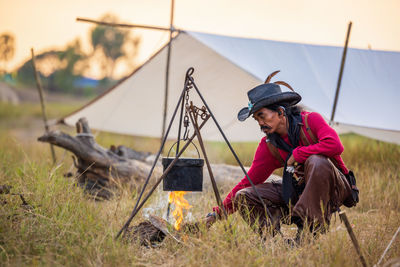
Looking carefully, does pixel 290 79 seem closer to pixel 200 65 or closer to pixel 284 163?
pixel 200 65

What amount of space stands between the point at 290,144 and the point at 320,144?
23 centimetres

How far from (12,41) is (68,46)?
6133 mm

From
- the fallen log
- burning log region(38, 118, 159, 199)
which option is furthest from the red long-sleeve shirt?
burning log region(38, 118, 159, 199)

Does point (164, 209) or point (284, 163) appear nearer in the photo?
point (284, 163)

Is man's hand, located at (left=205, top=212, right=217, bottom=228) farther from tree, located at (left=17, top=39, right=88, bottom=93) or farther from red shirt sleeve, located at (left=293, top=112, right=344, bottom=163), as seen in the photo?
tree, located at (left=17, top=39, right=88, bottom=93)

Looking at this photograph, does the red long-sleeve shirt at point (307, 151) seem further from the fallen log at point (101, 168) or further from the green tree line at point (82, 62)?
the green tree line at point (82, 62)

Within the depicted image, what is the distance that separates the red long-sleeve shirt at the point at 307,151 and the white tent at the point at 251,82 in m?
1.73

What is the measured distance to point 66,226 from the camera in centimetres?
235

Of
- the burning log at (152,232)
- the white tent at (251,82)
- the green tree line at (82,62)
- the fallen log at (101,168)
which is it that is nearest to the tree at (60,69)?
the green tree line at (82,62)

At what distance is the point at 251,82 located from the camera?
5172 millimetres

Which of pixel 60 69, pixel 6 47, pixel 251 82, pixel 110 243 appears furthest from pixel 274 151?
pixel 60 69

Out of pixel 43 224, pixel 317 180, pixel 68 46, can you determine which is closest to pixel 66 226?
pixel 43 224

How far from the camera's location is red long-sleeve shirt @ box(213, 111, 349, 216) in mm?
2262

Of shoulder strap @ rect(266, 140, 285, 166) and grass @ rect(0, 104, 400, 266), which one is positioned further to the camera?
shoulder strap @ rect(266, 140, 285, 166)
